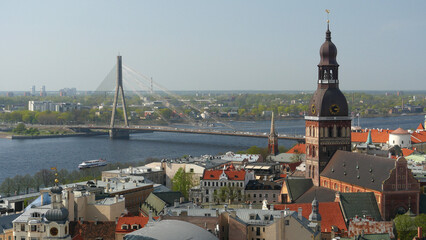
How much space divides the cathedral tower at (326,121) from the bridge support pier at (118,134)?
55562 mm

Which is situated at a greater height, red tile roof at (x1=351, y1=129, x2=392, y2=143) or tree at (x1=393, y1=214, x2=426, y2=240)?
red tile roof at (x1=351, y1=129, x2=392, y2=143)

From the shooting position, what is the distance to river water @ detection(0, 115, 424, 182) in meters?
55.9

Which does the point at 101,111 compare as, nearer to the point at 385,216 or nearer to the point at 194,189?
the point at 194,189

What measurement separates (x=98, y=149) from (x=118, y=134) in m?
15.5

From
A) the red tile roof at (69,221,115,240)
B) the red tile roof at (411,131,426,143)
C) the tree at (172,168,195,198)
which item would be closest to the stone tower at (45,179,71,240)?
the red tile roof at (69,221,115,240)

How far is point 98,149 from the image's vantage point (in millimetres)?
69812

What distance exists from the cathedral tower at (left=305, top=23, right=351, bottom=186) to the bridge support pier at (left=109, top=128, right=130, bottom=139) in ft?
182

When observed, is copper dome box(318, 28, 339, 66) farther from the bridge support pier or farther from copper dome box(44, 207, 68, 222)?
the bridge support pier

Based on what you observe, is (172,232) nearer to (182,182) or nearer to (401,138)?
(182,182)

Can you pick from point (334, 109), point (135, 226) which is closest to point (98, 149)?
point (334, 109)

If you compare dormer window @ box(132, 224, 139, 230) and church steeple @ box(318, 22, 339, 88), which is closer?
dormer window @ box(132, 224, 139, 230)

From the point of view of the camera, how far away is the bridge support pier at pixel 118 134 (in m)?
84.2

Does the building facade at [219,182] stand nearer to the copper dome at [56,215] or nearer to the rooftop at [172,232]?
the rooftop at [172,232]

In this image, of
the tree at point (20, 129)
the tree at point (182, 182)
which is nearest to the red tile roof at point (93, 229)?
the tree at point (182, 182)
